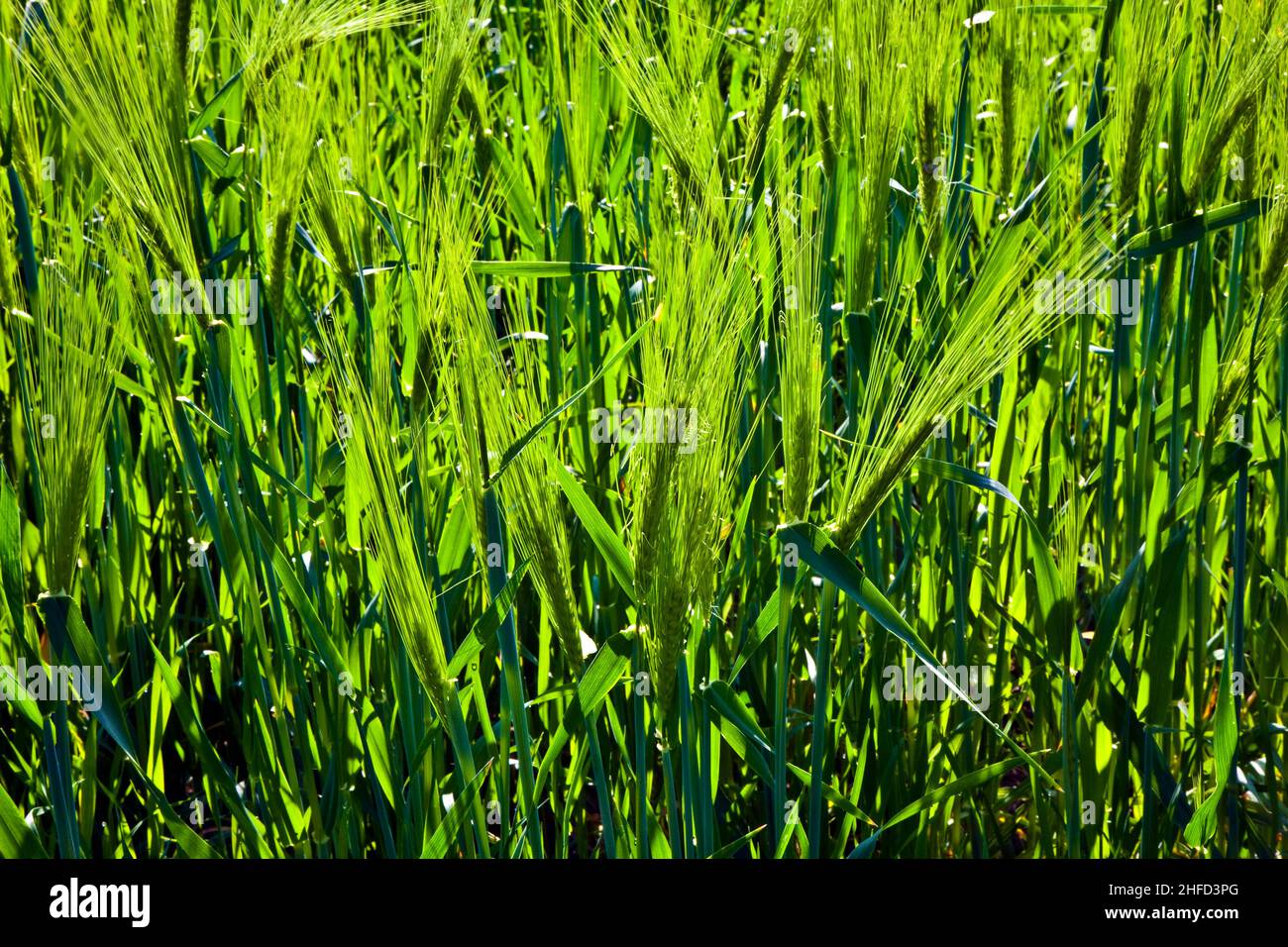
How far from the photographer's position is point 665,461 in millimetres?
745

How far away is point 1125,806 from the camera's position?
121 cm

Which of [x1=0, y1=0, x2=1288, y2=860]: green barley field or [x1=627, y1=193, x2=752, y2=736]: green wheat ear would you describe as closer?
[x1=627, y1=193, x2=752, y2=736]: green wheat ear

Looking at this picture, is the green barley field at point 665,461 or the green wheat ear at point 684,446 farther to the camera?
the green barley field at point 665,461

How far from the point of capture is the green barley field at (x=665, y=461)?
0.82 metres

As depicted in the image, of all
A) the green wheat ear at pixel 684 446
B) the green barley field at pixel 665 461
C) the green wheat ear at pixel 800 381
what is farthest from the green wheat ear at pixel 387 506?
the green wheat ear at pixel 800 381

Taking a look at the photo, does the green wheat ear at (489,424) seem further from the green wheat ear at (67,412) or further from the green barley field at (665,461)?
the green wheat ear at (67,412)

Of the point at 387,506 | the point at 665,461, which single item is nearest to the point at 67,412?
the point at 387,506

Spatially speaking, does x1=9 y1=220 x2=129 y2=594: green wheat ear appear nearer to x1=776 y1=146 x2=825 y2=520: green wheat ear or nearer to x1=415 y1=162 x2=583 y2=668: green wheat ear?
x1=415 y1=162 x2=583 y2=668: green wheat ear

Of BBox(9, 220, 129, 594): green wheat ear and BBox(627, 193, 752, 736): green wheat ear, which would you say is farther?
BBox(9, 220, 129, 594): green wheat ear

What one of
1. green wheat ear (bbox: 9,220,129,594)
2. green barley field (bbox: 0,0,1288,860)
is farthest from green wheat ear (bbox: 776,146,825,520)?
green wheat ear (bbox: 9,220,129,594)

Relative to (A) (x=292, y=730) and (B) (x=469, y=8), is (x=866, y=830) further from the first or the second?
(B) (x=469, y=8)

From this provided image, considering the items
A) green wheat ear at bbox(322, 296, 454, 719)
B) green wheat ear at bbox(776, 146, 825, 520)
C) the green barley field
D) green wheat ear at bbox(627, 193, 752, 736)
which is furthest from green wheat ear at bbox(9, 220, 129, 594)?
green wheat ear at bbox(776, 146, 825, 520)

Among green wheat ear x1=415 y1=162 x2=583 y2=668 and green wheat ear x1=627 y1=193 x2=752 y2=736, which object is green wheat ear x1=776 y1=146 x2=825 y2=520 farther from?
green wheat ear x1=415 y1=162 x2=583 y2=668

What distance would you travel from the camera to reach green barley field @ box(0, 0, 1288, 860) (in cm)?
82
